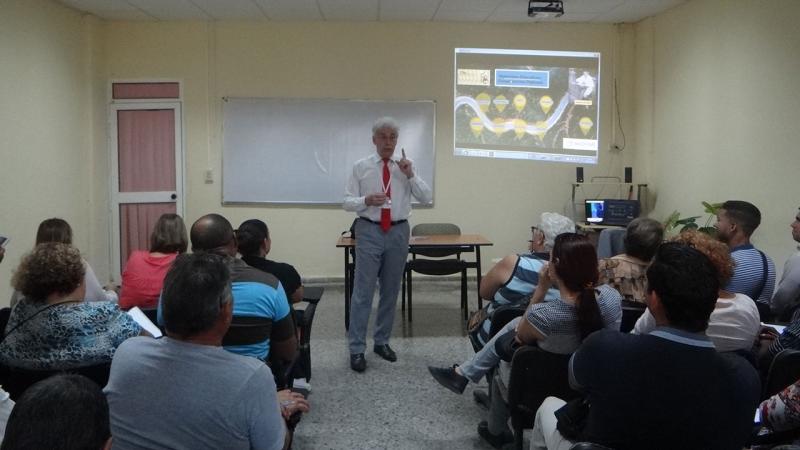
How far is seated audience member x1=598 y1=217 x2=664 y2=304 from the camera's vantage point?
2.30 metres

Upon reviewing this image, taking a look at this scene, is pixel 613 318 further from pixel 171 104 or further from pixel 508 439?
pixel 171 104

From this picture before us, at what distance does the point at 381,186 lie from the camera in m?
3.54

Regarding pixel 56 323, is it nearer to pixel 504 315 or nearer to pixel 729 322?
pixel 504 315

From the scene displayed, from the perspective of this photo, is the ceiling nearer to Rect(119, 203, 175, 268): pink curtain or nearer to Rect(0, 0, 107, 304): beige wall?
Rect(0, 0, 107, 304): beige wall

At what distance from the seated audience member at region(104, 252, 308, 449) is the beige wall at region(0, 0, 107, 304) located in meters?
4.16

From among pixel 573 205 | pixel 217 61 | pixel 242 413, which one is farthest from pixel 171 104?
pixel 242 413

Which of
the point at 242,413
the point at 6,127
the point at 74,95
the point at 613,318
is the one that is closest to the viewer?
the point at 242,413

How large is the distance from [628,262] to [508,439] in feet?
3.08

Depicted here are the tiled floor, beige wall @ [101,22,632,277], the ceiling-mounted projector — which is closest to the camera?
the tiled floor

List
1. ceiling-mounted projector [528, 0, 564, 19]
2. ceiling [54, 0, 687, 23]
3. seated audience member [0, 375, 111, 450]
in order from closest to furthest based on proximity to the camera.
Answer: seated audience member [0, 375, 111, 450] → ceiling-mounted projector [528, 0, 564, 19] → ceiling [54, 0, 687, 23]

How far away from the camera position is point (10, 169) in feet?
14.7

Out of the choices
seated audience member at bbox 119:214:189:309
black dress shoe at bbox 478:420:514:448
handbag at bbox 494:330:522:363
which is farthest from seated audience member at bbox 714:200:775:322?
seated audience member at bbox 119:214:189:309

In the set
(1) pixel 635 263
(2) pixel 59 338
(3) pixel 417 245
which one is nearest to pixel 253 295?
(2) pixel 59 338

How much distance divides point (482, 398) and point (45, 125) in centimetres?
460
